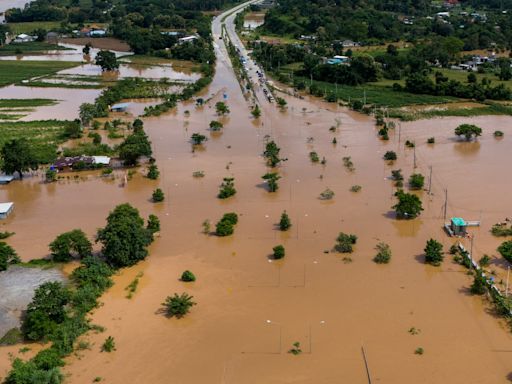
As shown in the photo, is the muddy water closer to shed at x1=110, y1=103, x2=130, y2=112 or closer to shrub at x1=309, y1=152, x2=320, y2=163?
shed at x1=110, y1=103, x2=130, y2=112

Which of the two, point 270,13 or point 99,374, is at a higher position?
point 270,13

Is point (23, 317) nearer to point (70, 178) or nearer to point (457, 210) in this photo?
point (70, 178)

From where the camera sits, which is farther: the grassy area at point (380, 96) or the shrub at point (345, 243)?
the grassy area at point (380, 96)

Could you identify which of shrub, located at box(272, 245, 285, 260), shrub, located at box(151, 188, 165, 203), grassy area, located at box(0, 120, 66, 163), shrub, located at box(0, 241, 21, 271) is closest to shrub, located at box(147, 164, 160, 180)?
shrub, located at box(151, 188, 165, 203)

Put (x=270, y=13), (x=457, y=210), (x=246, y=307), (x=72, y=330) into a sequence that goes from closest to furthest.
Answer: (x=72, y=330) < (x=246, y=307) < (x=457, y=210) < (x=270, y=13)

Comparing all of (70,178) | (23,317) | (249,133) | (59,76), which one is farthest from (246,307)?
(59,76)

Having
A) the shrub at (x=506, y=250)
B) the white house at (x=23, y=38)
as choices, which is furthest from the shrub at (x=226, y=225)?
the white house at (x=23, y=38)

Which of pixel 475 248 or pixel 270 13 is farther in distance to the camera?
pixel 270 13

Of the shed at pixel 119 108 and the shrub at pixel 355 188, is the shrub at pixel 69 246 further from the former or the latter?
the shed at pixel 119 108
